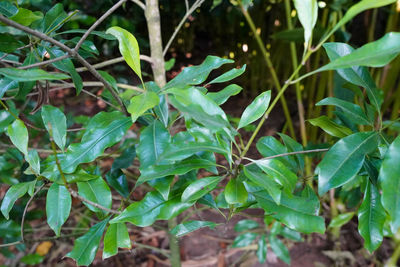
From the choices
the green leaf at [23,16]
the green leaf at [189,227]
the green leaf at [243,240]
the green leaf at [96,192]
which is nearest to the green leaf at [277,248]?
the green leaf at [243,240]

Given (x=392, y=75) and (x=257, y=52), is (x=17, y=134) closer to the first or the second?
(x=392, y=75)

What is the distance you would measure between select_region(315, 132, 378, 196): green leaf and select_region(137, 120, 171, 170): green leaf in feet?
0.72

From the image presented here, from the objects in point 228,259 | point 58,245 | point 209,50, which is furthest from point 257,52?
point 58,245

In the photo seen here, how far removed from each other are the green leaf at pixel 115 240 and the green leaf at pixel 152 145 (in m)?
0.13

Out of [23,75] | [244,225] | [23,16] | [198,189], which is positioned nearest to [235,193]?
[198,189]

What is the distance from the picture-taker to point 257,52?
1.84 m

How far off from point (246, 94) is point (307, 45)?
4.38 feet

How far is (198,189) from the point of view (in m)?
0.42

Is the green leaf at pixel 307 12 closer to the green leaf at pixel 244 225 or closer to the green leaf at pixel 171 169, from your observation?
the green leaf at pixel 171 169

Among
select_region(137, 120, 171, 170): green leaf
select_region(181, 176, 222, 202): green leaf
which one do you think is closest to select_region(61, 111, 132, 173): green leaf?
select_region(137, 120, 171, 170): green leaf

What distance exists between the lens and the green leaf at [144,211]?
445mm

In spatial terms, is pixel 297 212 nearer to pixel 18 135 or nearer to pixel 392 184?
pixel 392 184

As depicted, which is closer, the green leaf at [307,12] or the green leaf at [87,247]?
the green leaf at [307,12]

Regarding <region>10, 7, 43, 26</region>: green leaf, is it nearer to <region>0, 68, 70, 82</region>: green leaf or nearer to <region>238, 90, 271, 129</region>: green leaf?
<region>0, 68, 70, 82</region>: green leaf
